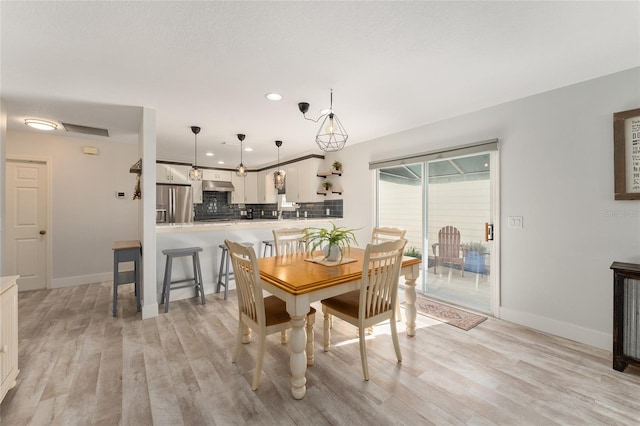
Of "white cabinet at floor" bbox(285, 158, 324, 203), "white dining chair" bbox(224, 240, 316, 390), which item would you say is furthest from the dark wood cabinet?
"white cabinet at floor" bbox(285, 158, 324, 203)

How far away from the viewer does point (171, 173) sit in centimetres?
584

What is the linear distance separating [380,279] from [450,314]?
163 centimetres

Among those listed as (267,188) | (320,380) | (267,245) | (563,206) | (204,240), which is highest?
(267,188)

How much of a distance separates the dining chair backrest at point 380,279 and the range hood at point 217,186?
17.0 feet

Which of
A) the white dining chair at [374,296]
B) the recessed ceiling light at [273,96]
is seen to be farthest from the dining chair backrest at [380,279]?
the recessed ceiling light at [273,96]

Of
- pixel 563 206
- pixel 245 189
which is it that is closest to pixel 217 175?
Answer: pixel 245 189

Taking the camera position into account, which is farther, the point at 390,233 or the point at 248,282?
the point at 390,233

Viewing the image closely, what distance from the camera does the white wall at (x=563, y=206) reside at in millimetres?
2320

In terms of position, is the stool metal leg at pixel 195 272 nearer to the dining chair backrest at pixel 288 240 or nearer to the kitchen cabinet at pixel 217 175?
the dining chair backrest at pixel 288 240

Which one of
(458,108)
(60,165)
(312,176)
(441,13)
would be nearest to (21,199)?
(60,165)

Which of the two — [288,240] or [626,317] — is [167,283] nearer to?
[288,240]

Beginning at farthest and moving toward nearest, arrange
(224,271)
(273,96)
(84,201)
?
(84,201) < (224,271) < (273,96)

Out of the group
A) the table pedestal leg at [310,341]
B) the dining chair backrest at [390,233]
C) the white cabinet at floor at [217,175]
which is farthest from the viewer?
the white cabinet at floor at [217,175]

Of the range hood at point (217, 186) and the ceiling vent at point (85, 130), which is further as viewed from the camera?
the range hood at point (217, 186)
